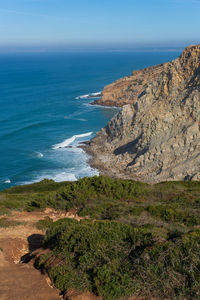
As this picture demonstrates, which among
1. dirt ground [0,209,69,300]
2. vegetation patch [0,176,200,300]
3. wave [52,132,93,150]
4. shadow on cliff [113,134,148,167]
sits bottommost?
wave [52,132,93,150]

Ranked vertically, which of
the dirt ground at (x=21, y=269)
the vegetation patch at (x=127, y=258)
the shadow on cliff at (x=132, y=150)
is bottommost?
the shadow on cliff at (x=132, y=150)

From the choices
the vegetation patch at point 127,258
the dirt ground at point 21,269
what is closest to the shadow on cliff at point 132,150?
the vegetation patch at point 127,258

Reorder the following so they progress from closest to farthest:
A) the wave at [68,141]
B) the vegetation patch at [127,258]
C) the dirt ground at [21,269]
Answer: the vegetation patch at [127,258] → the dirt ground at [21,269] → the wave at [68,141]

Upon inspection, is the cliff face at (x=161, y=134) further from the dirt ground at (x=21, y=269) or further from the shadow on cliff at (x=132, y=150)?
the dirt ground at (x=21, y=269)

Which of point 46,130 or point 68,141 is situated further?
point 46,130

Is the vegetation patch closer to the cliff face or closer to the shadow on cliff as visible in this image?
the cliff face

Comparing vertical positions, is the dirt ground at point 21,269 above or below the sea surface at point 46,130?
above

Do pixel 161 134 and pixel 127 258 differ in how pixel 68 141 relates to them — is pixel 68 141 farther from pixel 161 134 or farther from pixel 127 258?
pixel 127 258

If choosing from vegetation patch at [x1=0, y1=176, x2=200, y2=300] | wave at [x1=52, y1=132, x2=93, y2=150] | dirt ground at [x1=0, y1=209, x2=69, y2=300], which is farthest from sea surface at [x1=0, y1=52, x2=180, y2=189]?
vegetation patch at [x1=0, y1=176, x2=200, y2=300]

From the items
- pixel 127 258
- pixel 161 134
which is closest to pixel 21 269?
pixel 127 258
